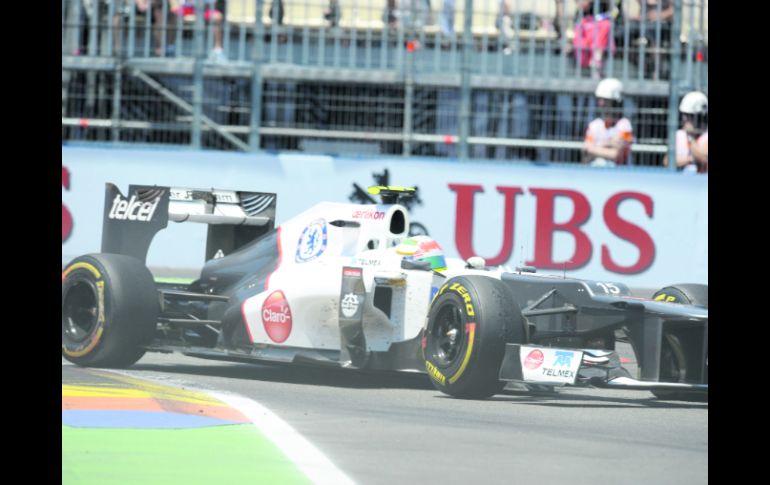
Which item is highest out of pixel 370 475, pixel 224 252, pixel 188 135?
pixel 188 135

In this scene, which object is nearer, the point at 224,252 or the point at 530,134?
the point at 224,252

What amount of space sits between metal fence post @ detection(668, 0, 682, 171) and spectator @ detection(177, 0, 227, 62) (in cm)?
435

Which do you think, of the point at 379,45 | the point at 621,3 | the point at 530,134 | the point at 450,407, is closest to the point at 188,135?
the point at 379,45

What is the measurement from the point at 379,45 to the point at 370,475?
9.18m

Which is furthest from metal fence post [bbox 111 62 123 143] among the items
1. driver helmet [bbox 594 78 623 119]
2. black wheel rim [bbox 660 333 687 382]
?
black wheel rim [bbox 660 333 687 382]

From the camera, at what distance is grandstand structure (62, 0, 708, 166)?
1526 cm

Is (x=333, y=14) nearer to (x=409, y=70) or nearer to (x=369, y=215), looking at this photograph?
(x=409, y=70)

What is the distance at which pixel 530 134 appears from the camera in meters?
15.5

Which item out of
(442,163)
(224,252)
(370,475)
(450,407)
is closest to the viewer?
(370,475)

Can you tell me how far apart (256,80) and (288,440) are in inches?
315

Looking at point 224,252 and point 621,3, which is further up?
point 621,3

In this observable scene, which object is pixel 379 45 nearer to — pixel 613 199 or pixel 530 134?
pixel 530 134

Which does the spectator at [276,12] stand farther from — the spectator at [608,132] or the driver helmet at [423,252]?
the driver helmet at [423,252]

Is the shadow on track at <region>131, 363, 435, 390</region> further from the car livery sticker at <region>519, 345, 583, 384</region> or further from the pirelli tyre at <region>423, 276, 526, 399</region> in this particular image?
the car livery sticker at <region>519, 345, 583, 384</region>
